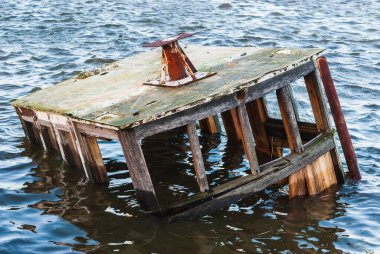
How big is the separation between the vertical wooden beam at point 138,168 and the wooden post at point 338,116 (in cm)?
350

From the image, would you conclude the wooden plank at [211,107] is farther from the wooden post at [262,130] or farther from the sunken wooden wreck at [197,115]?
the wooden post at [262,130]

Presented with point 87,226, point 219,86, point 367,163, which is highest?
point 219,86

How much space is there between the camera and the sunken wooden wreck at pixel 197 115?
853cm

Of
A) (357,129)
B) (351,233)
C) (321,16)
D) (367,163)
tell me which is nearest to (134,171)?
(351,233)

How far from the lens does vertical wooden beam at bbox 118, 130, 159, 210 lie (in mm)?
8273

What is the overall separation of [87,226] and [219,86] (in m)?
2.64

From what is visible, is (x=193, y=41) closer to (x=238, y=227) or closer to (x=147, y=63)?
(x=147, y=63)

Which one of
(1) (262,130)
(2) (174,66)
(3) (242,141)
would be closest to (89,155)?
(2) (174,66)

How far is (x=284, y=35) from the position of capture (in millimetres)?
20000

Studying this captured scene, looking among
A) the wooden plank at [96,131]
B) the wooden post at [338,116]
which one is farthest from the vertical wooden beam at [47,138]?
the wooden post at [338,116]

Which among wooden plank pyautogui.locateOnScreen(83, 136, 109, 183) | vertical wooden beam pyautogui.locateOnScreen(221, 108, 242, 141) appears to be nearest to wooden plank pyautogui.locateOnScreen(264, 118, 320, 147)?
vertical wooden beam pyautogui.locateOnScreen(221, 108, 242, 141)

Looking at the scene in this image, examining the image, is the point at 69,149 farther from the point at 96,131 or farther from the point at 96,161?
the point at 96,131

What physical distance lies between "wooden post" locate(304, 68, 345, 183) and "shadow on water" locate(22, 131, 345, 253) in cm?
53

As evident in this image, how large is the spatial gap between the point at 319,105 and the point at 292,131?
0.80 m
